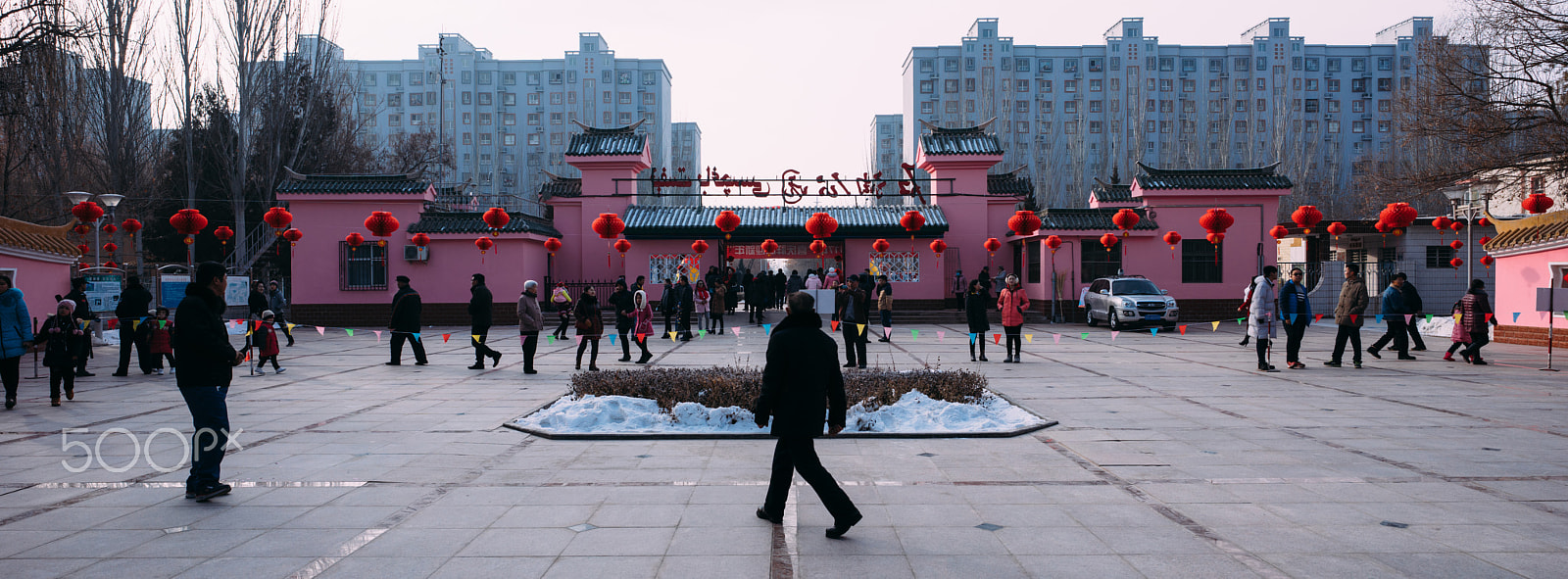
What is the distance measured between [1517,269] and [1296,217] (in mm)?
6260

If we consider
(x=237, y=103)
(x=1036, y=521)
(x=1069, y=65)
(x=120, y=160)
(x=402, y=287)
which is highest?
(x=1069, y=65)

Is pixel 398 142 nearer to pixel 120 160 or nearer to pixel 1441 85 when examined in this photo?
pixel 120 160

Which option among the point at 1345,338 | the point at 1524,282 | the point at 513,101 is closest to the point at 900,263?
the point at 1524,282

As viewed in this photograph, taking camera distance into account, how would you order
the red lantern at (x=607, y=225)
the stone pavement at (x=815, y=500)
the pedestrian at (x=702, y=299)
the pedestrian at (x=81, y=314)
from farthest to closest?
the pedestrian at (x=702, y=299) → the red lantern at (x=607, y=225) → the pedestrian at (x=81, y=314) → the stone pavement at (x=815, y=500)

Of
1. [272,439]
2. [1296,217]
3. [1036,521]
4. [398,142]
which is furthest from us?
[398,142]

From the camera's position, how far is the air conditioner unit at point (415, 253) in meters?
26.3

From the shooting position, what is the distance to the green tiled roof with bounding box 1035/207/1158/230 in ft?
88.9

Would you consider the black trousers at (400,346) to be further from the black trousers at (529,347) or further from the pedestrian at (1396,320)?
the pedestrian at (1396,320)

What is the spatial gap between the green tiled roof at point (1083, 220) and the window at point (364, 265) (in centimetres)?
2109

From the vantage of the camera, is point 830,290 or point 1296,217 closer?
point 1296,217

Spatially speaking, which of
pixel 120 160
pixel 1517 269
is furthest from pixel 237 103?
pixel 1517 269

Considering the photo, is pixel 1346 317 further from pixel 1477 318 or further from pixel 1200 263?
pixel 1200 263

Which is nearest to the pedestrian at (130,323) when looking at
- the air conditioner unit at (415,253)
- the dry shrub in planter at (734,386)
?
the dry shrub in planter at (734,386)

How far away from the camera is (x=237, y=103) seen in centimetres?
2970
